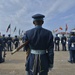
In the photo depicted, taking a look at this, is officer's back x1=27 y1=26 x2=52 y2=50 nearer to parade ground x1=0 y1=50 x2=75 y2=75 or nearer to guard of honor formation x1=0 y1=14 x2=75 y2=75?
guard of honor formation x1=0 y1=14 x2=75 y2=75

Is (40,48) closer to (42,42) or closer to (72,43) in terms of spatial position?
(42,42)

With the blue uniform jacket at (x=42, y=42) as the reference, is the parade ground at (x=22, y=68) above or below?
below

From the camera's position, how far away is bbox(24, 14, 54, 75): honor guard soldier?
4.90 metres

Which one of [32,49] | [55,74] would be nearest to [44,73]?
[32,49]

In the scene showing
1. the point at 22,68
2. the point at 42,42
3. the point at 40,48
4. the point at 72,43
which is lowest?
the point at 22,68

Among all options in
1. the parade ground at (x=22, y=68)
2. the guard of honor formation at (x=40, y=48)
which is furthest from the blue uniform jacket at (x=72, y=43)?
the guard of honor formation at (x=40, y=48)

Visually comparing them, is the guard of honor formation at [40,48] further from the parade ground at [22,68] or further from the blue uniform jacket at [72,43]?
the blue uniform jacket at [72,43]

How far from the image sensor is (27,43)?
4992 mm

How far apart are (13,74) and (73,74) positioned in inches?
90.1

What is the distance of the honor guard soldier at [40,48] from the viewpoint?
4.90 meters

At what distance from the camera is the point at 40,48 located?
16.2 ft

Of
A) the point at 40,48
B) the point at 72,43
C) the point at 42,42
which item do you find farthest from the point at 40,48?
the point at 72,43

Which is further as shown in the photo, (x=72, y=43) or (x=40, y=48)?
(x=72, y=43)

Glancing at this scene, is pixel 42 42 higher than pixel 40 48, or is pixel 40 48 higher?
pixel 42 42
